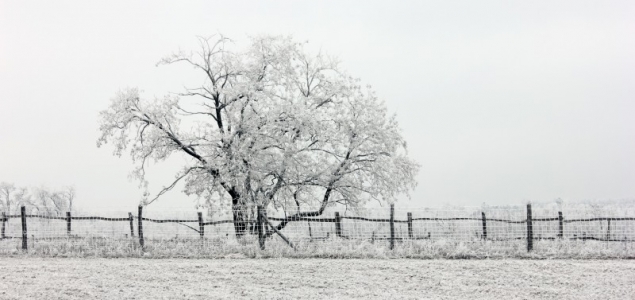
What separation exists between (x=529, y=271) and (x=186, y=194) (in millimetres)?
12519

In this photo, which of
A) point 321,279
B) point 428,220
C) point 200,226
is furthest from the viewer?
point 200,226

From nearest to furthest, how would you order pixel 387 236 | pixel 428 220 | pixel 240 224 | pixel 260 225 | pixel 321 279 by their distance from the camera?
pixel 321 279 < pixel 387 236 < pixel 428 220 < pixel 260 225 < pixel 240 224

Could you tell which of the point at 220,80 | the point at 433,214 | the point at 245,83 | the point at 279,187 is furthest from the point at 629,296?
the point at 220,80

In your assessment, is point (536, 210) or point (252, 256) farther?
point (536, 210)

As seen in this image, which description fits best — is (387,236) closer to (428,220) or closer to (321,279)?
(428,220)

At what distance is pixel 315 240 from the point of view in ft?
55.4

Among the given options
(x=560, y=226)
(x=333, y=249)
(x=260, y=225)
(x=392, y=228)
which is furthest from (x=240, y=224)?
(x=560, y=226)

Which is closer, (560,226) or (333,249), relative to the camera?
(333,249)

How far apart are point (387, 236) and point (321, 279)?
500 centimetres

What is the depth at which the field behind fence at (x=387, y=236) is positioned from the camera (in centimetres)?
1591

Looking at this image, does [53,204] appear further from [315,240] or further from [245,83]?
[315,240]

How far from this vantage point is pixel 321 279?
39.5ft

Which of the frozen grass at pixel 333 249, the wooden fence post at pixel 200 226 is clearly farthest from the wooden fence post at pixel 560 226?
the wooden fence post at pixel 200 226

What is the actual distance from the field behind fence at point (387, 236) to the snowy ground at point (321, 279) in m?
0.96
